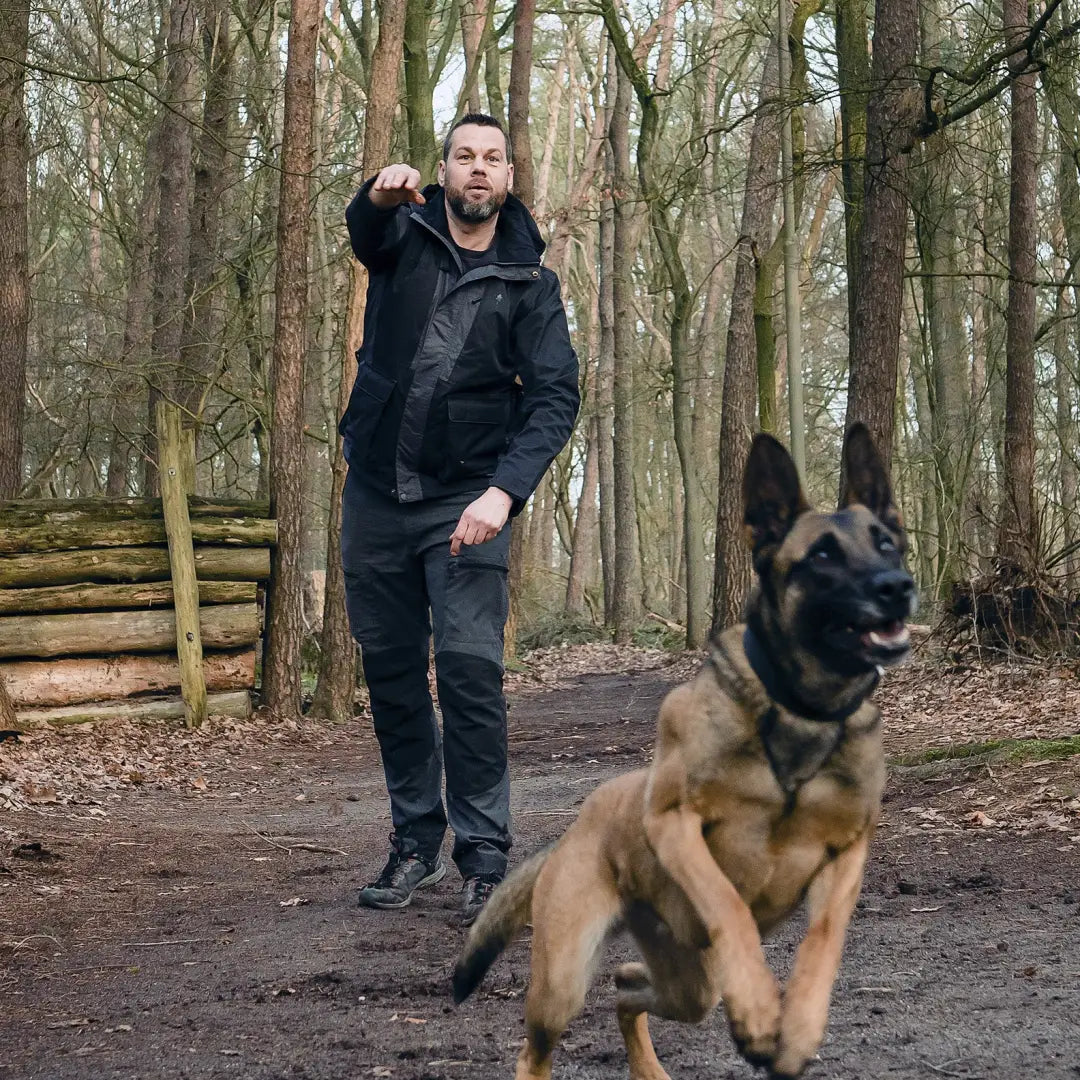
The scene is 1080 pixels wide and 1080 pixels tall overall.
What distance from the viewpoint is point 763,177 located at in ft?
59.8

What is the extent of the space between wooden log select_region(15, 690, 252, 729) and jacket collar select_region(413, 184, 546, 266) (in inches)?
270

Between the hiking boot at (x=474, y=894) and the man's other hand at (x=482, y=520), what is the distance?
54.4 inches

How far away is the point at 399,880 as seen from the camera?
577cm

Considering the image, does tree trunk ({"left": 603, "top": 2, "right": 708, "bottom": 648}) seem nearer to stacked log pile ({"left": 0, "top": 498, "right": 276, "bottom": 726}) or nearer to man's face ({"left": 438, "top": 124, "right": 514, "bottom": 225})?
stacked log pile ({"left": 0, "top": 498, "right": 276, "bottom": 726})

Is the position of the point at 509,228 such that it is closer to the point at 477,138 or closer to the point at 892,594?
the point at 477,138

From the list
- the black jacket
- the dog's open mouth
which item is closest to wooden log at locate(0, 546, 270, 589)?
the black jacket

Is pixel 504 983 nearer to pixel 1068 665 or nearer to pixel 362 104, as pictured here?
pixel 1068 665

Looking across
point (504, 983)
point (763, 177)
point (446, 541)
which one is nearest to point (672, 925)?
point (504, 983)

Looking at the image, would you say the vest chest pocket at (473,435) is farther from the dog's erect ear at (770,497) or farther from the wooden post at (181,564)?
the wooden post at (181,564)

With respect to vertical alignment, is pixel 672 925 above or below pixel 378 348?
below

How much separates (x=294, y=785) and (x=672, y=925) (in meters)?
7.03

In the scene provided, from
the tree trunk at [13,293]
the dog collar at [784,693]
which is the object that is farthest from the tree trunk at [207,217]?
the dog collar at [784,693]

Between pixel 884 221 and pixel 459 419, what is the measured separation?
7.57m

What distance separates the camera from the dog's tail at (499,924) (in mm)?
3600
